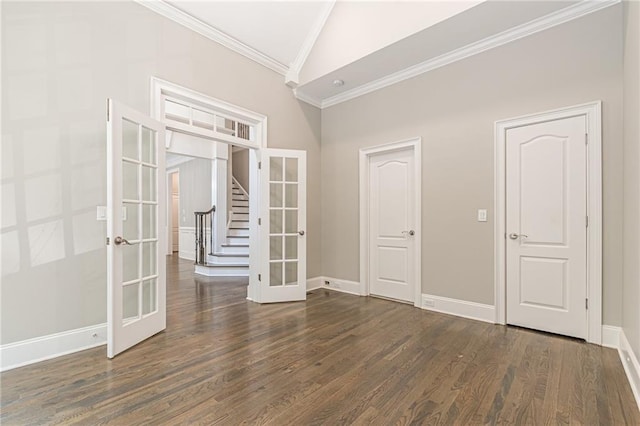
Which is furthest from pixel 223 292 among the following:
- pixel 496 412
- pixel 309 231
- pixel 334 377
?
pixel 496 412

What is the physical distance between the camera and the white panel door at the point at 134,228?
2475 millimetres

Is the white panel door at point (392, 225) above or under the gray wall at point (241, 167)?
under

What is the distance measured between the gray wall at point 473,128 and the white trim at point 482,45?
0.21ft

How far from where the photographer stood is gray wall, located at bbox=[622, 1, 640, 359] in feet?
6.62

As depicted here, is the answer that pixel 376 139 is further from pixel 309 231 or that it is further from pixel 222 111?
pixel 222 111

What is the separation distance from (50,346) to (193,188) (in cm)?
645

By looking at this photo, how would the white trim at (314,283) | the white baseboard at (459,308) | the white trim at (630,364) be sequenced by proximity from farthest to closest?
the white trim at (314,283)
the white baseboard at (459,308)
the white trim at (630,364)

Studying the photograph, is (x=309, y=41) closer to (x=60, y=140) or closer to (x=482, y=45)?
(x=482, y=45)

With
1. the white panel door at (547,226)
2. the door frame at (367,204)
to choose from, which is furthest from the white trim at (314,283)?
the white panel door at (547,226)

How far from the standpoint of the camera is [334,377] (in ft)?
7.14

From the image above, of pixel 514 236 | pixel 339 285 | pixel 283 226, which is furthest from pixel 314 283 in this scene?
pixel 514 236

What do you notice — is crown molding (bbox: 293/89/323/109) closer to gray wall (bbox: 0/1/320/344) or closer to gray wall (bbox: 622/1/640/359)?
gray wall (bbox: 0/1/320/344)

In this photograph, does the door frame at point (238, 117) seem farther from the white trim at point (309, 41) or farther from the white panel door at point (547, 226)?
the white panel door at point (547, 226)

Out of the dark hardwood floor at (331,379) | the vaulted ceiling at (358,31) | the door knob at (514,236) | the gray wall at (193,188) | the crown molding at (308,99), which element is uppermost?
the vaulted ceiling at (358,31)
